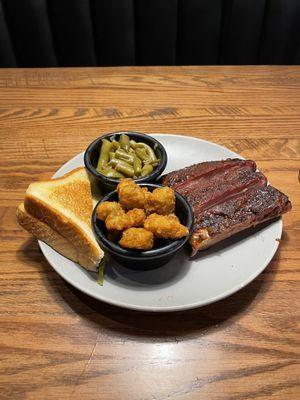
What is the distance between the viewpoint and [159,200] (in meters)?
1.17

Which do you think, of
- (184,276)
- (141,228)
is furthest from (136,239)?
(184,276)

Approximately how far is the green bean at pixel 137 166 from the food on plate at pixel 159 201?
0.28 m

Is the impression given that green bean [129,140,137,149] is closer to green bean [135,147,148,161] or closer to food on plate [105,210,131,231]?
green bean [135,147,148,161]

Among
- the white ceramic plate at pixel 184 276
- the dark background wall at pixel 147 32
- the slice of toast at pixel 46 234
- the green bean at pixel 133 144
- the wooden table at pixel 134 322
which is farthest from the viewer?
the dark background wall at pixel 147 32

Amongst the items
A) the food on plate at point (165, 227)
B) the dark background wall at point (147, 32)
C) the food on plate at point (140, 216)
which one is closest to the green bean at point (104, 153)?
the food on plate at point (140, 216)

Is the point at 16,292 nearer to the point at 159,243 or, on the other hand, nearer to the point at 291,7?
the point at 159,243

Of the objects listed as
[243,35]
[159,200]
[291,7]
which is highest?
[159,200]

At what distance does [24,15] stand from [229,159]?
1726 millimetres

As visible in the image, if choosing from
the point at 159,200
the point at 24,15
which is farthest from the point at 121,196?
the point at 24,15

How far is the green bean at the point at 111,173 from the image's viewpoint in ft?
4.76

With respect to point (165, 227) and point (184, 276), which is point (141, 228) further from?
point (184, 276)

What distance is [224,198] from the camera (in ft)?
4.50

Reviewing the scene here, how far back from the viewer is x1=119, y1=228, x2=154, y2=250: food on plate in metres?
1.11

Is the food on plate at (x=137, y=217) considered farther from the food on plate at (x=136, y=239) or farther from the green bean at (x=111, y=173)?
the green bean at (x=111, y=173)
